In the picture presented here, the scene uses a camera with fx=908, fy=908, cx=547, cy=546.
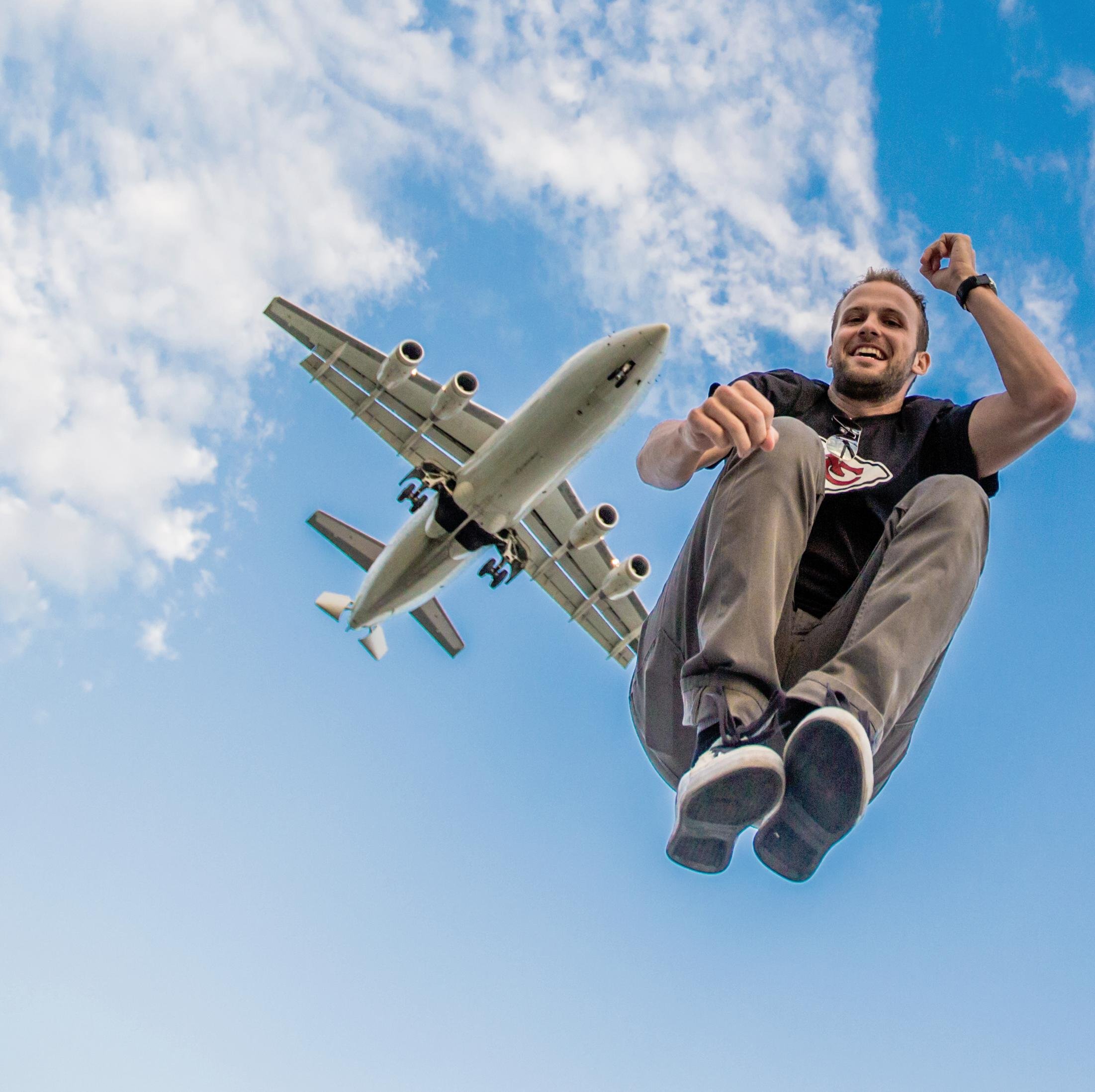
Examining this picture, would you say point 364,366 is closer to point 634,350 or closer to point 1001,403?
point 634,350

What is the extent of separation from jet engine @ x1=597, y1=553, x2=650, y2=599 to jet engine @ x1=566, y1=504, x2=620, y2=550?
146 centimetres

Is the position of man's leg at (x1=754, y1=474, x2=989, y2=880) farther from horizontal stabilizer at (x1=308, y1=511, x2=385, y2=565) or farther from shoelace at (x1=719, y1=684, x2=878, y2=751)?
horizontal stabilizer at (x1=308, y1=511, x2=385, y2=565)

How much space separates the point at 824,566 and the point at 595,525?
17.8m

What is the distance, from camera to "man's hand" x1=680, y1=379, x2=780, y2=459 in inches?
110

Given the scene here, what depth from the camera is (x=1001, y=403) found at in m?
3.23

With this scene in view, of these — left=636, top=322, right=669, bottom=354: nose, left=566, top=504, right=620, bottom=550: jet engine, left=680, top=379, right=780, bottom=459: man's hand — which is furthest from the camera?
left=566, top=504, right=620, bottom=550: jet engine

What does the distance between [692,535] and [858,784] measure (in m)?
1.09

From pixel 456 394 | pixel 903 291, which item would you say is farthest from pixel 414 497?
pixel 903 291

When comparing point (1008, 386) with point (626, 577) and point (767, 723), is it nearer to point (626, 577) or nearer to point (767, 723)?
point (767, 723)

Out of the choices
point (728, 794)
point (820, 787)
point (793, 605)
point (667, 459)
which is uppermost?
point (667, 459)

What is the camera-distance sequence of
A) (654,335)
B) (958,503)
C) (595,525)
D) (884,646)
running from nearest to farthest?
(884,646) < (958,503) < (654,335) < (595,525)

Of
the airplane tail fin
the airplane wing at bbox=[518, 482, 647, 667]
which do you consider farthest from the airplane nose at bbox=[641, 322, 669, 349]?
the airplane tail fin

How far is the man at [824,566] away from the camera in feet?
8.12

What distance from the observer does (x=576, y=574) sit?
24203mm
